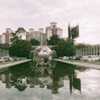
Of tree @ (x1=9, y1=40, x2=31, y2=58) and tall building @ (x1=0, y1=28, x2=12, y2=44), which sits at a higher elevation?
tall building @ (x1=0, y1=28, x2=12, y2=44)

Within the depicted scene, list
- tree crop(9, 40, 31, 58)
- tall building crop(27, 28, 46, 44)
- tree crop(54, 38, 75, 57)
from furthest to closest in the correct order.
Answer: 1. tall building crop(27, 28, 46, 44)
2. tree crop(9, 40, 31, 58)
3. tree crop(54, 38, 75, 57)

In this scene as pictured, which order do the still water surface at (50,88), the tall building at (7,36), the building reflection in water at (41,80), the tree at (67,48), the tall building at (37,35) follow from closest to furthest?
the still water surface at (50,88) → the building reflection in water at (41,80) → the tree at (67,48) → the tall building at (7,36) → the tall building at (37,35)

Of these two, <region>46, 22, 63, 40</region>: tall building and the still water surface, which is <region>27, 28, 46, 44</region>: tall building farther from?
the still water surface

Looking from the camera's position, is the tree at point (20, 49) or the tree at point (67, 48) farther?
the tree at point (20, 49)

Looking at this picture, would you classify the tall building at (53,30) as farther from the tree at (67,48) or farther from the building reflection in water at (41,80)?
the building reflection in water at (41,80)

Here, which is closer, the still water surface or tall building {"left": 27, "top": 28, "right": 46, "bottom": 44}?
the still water surface

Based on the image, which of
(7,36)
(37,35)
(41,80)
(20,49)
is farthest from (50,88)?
(37,35)

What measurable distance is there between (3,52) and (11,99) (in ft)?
414

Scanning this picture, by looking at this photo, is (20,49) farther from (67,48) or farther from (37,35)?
(37,35)

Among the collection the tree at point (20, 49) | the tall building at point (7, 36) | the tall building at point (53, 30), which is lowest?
the tree at point (20, 49)

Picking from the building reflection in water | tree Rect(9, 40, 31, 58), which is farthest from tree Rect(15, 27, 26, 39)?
the building reflection in water

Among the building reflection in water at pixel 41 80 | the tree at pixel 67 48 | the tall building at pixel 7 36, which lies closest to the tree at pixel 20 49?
the tree at pixel 67 48

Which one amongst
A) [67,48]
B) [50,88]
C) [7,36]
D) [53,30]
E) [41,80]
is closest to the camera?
[50,88]

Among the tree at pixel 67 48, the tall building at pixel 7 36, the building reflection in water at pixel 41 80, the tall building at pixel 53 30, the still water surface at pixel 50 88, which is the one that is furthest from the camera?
the tall building at pixel 53 30
